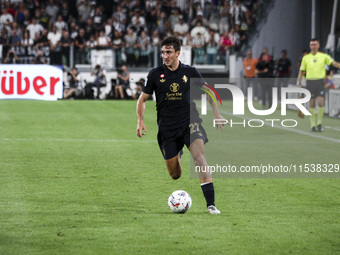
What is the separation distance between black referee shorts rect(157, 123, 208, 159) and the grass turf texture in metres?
0.66

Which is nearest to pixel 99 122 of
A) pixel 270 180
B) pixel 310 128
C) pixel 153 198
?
pixel 310 128

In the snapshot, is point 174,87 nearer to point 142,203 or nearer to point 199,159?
point 199,159

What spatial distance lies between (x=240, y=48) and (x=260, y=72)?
5128 millimetres

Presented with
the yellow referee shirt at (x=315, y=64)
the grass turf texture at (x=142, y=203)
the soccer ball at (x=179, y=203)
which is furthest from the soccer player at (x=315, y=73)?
the soccer ball at (x=179, y=203)

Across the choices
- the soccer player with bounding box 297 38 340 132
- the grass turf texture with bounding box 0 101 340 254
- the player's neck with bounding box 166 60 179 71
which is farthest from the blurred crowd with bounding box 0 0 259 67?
the player's neck with bounding box 166 60 179 71

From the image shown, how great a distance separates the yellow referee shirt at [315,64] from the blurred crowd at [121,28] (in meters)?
13.3

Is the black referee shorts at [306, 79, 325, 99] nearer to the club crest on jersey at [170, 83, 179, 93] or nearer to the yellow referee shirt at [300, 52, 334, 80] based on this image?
the yellow referee shirt at [300, 52, 334, 80]

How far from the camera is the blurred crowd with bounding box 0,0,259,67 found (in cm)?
3016

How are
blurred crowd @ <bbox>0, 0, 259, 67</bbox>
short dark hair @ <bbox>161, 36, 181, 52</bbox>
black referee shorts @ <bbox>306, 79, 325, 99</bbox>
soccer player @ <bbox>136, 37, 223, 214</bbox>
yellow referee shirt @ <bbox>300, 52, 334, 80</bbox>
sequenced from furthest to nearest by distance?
blurred crowd @ <bbox>0, 0, 259, 67</bbox> < black referee shorts @ <bbox>306, 79, 325, 99</bbox> < yellow referee shirt @ <bbox>300, 52, 334, 80</bbox> < soccer player @ <bbox>136, 37, 223, 214</bbox> < short dark hair @ <bbox>161, 36, 181, 52</bbox>

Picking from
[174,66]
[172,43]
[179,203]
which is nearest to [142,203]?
[179,203]

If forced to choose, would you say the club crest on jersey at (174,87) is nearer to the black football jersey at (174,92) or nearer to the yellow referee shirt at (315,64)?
the black football jersey at (174,92)

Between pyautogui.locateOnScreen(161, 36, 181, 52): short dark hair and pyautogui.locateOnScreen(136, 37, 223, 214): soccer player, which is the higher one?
pyautogui.locateOnScreen(161, 36, 181, 52): short dark hair

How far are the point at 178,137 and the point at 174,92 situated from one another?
20.6 inches

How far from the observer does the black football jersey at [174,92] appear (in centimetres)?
795
